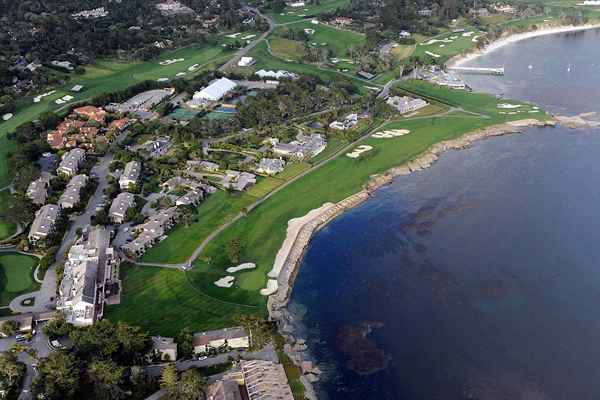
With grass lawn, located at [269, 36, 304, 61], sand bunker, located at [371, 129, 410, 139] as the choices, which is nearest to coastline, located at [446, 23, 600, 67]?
grass lawn, located at [269, 36, 304, 61]

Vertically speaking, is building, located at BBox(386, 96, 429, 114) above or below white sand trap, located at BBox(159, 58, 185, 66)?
above

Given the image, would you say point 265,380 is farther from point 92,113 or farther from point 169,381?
point 92,113

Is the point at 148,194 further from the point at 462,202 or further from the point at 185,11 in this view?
the point at 185,11

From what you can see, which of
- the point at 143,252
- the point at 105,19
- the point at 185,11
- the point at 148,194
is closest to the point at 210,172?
the point at 148,194

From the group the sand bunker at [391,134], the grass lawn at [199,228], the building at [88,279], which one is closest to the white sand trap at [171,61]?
the sand bunker at [391,134]

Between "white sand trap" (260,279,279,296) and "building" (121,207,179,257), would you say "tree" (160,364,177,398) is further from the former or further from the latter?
"building" (121,207,179,257)

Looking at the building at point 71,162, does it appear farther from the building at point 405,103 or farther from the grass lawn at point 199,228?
the building at point 405,103
